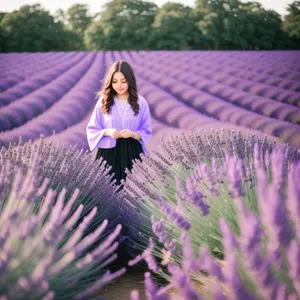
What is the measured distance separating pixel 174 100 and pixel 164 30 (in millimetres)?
21054

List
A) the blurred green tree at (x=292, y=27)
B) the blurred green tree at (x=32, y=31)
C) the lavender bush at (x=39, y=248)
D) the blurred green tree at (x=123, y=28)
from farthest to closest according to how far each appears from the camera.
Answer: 1. the blurred green tree at (x=123, y=28)
2. the blurred green tree at (x=32, y=31)
3. the blurred green tree at (x=292, y=27)
4. the lavender bush at (x=39, y=248)

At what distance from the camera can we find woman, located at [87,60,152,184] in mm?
2639

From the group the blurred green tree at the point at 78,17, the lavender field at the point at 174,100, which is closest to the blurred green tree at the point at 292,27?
the lavender field at the point at 174,100

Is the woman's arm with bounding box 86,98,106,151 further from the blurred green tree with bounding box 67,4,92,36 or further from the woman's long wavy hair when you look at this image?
the blurred green tree with bounding box 67,4,92,36

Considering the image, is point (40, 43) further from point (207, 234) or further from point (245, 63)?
point (207, 234)

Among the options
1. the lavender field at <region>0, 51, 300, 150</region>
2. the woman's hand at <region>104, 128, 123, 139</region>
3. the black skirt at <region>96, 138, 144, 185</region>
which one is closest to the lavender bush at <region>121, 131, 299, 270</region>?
the woman's hand at <region>104, 128, 123, 139</region>

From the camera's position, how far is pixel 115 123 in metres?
2.68

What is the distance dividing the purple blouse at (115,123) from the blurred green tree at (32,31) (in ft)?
74.6

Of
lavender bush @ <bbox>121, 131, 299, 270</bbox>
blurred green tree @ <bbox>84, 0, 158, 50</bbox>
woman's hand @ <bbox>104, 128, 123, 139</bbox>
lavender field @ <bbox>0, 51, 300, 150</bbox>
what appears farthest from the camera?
blurred green tree @ <bbox>84, 0, 158, 50</bbox>

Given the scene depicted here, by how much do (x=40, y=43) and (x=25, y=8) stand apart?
358 centimetres

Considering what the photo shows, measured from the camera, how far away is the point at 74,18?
40.0 meters

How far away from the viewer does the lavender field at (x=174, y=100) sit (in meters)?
5.13

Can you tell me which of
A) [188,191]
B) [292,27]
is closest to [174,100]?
[188,191]

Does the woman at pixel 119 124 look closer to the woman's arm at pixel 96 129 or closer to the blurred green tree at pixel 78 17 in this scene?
the woman's arm at pixel 96 129
